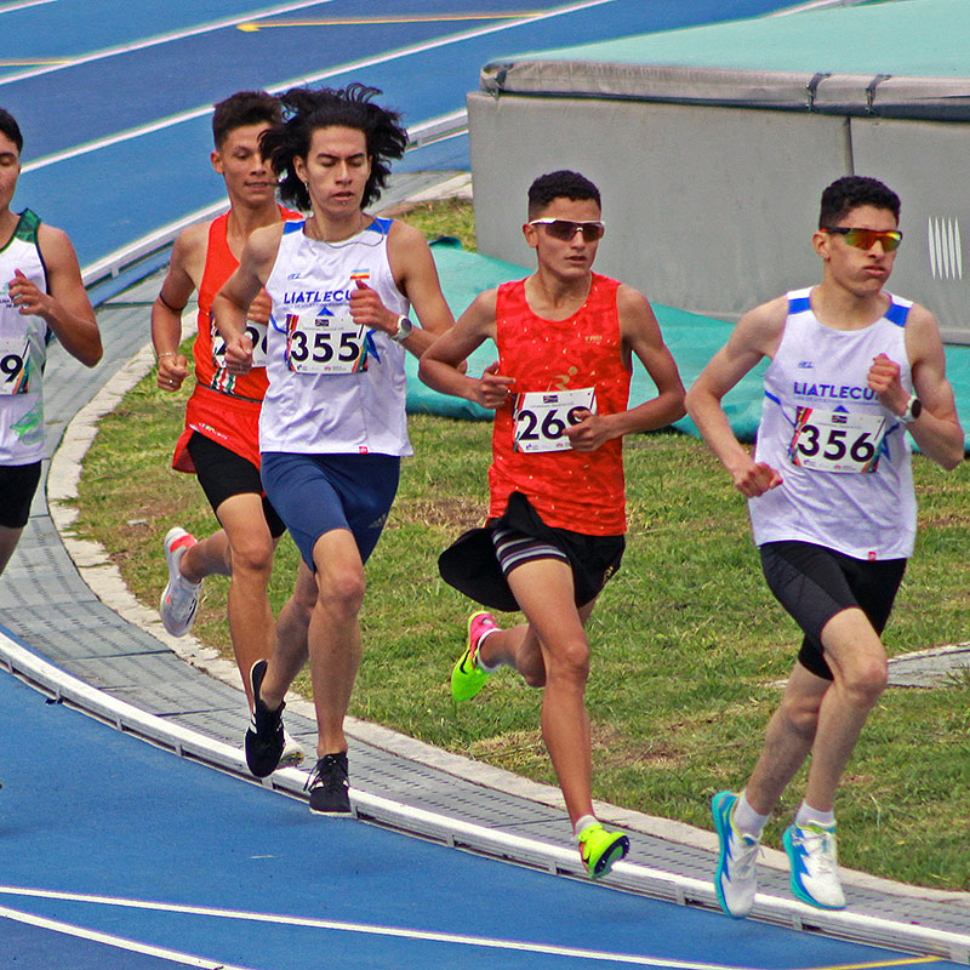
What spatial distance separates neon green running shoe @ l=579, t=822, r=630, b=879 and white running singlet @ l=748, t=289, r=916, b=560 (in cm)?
97

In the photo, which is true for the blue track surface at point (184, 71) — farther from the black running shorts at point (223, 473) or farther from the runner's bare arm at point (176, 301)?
the black running shorts at point (223, 473)

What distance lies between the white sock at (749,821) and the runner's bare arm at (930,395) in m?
1.15

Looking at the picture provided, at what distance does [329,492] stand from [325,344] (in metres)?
0.49

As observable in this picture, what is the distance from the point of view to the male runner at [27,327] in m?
6.50

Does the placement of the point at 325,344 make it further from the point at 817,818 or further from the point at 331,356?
the point at 817,818

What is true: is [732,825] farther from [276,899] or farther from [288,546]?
[288,546]

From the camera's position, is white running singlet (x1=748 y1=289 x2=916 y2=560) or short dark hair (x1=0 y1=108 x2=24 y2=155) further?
short dark hair (x1=0 y1=108 x2=24 y2=155)

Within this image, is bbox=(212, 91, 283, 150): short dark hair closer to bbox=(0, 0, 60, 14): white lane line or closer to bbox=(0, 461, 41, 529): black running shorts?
bbox=(0, 461, 41, 529): black running shorts

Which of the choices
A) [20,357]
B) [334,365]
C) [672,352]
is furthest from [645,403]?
[672,352]

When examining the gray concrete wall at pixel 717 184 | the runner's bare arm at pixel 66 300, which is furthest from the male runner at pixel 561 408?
the gray concrete wall at pixel 717 184

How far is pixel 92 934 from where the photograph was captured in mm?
5484

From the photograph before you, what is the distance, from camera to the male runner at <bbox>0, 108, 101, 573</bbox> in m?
6.50

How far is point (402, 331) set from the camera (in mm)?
5973

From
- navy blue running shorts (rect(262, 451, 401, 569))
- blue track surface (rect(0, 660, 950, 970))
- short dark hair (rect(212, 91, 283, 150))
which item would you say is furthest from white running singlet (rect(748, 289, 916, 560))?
short dark hair (rect(212, 91, 283, 150))
